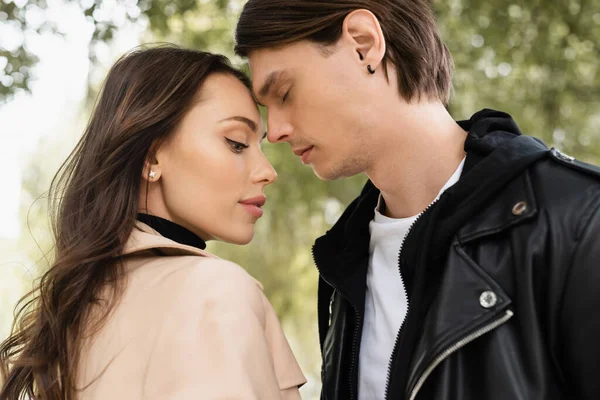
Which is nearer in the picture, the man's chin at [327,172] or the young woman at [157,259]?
the young woman at [157,259]

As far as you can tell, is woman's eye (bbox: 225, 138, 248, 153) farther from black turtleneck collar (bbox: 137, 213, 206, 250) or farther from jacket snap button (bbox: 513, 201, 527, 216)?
jacket snap button (bbox: 513, 201, 527, 216)

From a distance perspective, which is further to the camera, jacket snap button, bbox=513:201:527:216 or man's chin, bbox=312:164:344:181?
man's chin, bbox=312:164:344:181

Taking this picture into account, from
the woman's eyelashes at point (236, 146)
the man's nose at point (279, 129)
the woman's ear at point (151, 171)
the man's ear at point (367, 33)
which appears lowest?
the woman's ear at point (151, 171)

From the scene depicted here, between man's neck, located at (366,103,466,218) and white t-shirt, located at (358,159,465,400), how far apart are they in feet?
0.18

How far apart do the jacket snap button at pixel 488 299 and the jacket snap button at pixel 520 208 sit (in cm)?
23

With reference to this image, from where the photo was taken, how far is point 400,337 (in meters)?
2.19

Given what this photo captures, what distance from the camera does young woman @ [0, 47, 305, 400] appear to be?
1873mm

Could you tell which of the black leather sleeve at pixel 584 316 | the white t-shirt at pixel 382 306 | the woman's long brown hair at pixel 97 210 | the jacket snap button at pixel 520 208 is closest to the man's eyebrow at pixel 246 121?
the woman's long brown hair at pixel 97 210

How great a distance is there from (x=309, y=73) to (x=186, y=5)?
2.75 meters

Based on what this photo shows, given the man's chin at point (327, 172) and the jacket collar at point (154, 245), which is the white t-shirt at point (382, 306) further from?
the jacket collar at point (154, 245)

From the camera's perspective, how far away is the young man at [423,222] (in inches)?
77.1

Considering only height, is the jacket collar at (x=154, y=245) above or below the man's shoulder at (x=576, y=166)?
below

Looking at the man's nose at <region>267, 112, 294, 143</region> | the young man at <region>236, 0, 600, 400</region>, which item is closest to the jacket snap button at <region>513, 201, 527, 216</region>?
the young man at <region>236, 0, 600, 400</region>

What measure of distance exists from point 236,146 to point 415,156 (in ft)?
2.00
